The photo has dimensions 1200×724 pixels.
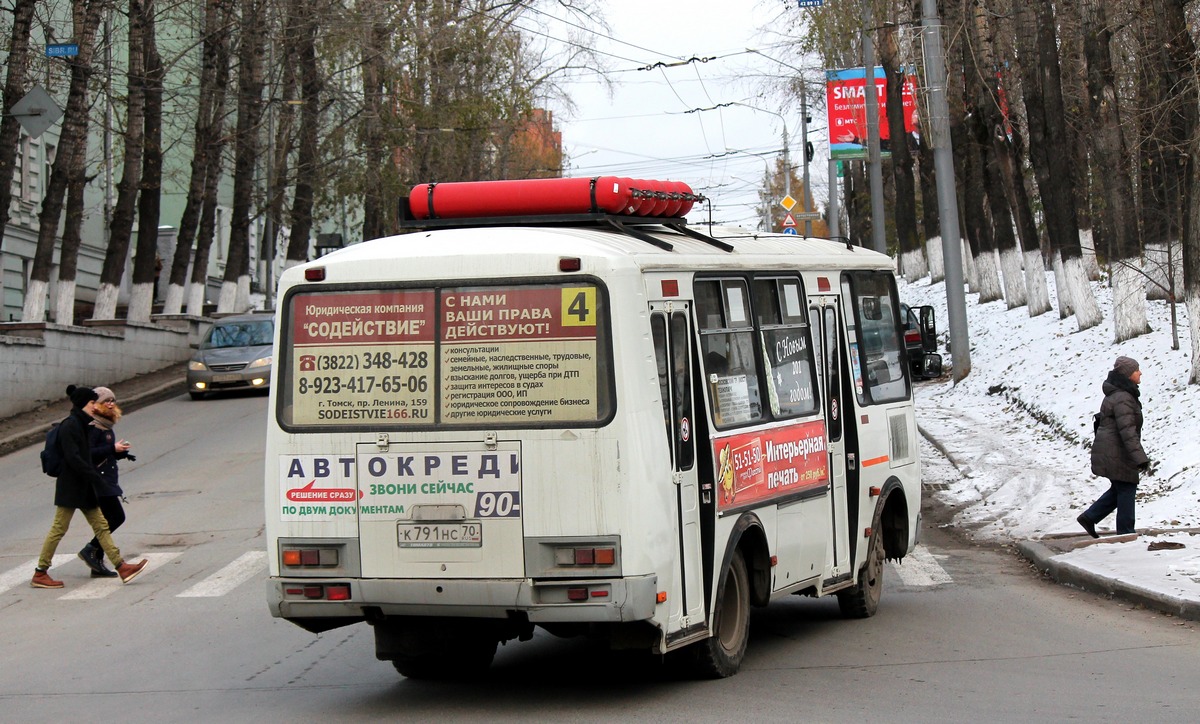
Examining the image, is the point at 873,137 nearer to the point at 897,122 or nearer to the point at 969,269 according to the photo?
the point at 897,122

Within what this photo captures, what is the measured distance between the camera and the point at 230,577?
13.3 m

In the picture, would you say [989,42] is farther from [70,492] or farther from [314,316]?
[314,316]

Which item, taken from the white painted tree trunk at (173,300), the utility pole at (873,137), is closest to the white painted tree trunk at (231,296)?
the white painted tree trunk at (173,300)

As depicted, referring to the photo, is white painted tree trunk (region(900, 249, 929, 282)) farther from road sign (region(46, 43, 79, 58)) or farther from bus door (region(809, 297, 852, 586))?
bus door (region(809, 297, 852, 586))

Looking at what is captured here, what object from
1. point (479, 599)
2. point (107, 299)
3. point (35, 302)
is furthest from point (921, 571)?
point (107, 299)

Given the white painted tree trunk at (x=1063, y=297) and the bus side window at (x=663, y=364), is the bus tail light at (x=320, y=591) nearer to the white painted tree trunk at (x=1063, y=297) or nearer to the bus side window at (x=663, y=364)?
the bus side window at (x=663, y=364)

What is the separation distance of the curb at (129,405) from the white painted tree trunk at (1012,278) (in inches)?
658

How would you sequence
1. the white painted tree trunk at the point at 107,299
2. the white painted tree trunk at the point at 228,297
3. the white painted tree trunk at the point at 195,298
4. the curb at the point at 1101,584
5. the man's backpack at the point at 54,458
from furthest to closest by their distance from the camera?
the white painted tree trunk at the point at 228,297, the white painted tree trunk at the point at 195,298, the white painted tree trunk at the point at 107,299, the man's backpack at the point at 54,458, the curb at the point at 1101,584

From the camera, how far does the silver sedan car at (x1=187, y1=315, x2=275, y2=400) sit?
28578 millimetres

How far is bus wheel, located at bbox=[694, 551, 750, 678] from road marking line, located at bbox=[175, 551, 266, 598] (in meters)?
5.39

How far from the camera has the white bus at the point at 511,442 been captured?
7.58 metres

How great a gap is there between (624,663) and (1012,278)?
23.4m

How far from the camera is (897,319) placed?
1162 centimetres

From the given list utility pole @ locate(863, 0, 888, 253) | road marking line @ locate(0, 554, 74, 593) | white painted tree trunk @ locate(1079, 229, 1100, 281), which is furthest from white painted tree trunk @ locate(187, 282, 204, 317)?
road marking line @ locate(0, 554, 74, 593)
